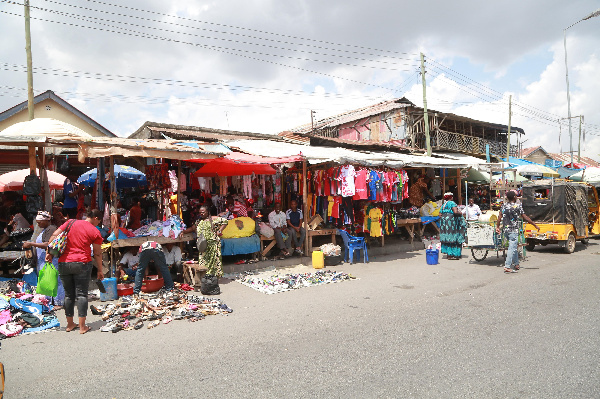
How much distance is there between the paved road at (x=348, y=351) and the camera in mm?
3775

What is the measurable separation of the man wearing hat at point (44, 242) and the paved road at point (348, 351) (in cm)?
156

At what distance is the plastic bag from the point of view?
20.0ft

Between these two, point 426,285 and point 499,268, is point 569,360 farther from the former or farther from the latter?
point 499,268

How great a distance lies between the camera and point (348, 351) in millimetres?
4648

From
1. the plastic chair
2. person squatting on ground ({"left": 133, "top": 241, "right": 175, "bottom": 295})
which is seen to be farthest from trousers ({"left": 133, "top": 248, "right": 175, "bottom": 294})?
the plastic chair

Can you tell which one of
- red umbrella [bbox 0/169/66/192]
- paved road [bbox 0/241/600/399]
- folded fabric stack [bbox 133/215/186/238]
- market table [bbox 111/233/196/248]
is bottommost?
paved road [bbox 0/241/600/399]

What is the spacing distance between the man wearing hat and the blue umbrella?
6.40m

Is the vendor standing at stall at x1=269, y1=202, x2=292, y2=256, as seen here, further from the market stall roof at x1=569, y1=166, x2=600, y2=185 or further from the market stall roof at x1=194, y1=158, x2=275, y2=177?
the market stall roof at x1=569, y1=166, x2=600, y2=185

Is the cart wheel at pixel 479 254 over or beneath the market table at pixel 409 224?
beneath

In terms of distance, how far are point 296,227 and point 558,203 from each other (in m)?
8.27

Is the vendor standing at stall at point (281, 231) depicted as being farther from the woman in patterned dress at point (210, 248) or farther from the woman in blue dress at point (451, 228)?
the woman in blue dress at point (451, 228)

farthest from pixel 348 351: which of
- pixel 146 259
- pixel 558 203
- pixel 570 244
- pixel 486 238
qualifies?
pixel 570 244

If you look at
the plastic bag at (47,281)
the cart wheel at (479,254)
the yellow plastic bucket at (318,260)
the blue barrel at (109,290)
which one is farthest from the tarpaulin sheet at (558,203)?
the plastic bag at (47,281)

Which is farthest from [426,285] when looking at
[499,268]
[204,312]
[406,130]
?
[406,130]
